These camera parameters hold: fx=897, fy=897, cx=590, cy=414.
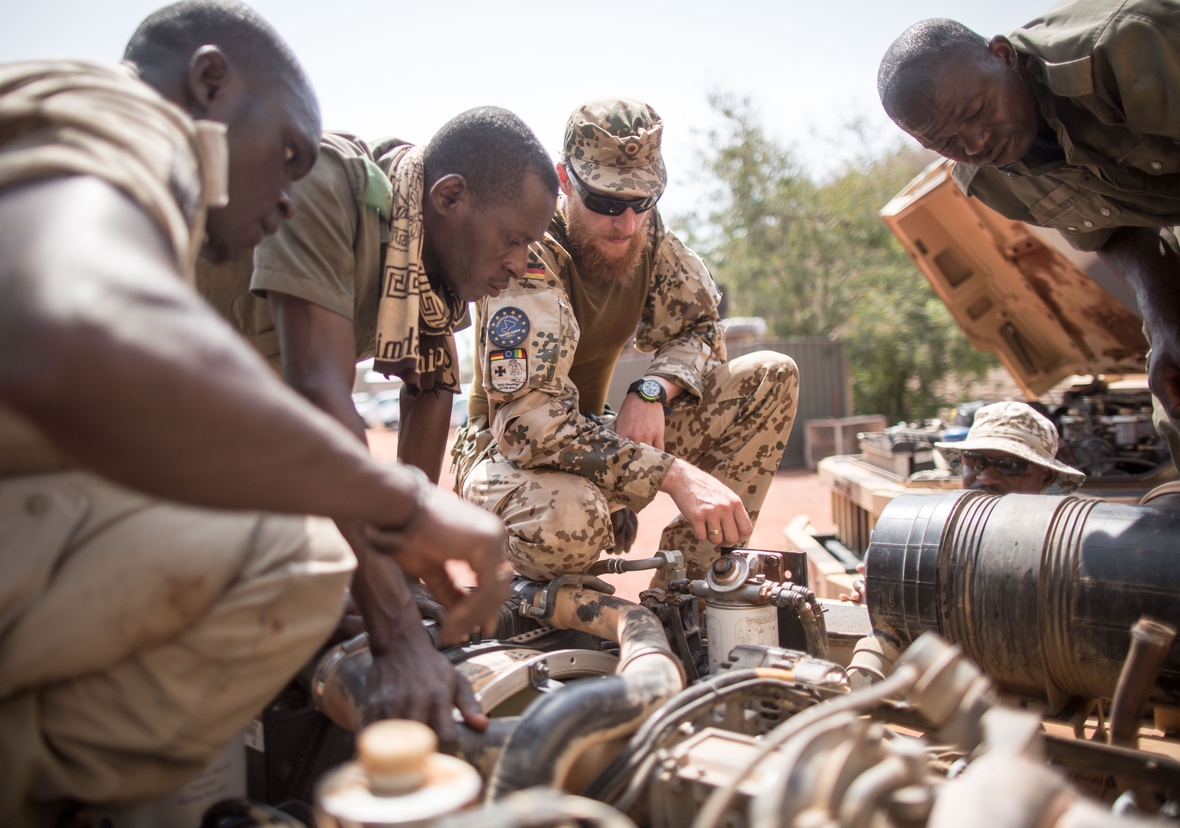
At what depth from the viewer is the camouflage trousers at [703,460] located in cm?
287

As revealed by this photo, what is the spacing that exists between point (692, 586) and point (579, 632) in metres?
0.35

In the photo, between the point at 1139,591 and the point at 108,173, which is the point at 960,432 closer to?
the point at 1139,591

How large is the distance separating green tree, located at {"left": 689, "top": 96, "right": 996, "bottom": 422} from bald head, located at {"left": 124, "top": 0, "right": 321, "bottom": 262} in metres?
14.9

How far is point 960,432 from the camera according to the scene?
17.6 feet

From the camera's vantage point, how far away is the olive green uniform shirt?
88.4 inches

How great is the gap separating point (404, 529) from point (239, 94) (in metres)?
1.00

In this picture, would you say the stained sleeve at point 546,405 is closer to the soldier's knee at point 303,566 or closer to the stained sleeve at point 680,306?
the stained sleeve at point 680,306

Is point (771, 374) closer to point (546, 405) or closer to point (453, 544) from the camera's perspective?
point (546, 405)

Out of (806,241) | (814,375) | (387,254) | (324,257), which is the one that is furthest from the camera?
(806,241)

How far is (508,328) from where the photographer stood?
307 centimetres

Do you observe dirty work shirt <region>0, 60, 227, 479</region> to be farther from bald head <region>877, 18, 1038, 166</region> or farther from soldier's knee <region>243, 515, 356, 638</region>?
bald head <region>877, 18, 1038, 166</region>

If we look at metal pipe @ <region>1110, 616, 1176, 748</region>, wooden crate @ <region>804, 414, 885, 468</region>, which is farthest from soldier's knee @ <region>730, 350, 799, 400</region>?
wooden crate @ <region>804, 414, 885, 468</region>

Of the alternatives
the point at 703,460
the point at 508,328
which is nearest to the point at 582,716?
the point at 508,328

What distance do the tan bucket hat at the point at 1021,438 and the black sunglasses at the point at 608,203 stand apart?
1.66 metres
